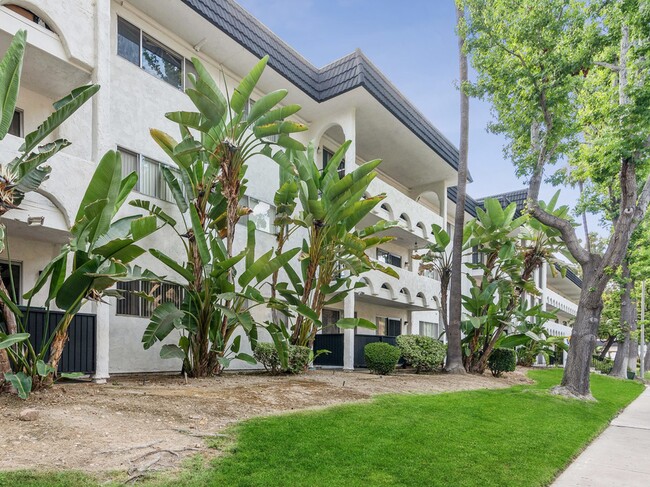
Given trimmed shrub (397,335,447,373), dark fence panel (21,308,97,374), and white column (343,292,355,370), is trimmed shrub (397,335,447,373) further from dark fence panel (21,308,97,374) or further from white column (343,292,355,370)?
dark fence panel (21,308,97,374)

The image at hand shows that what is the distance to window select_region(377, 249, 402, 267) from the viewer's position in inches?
952

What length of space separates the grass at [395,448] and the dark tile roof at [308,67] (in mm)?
10765

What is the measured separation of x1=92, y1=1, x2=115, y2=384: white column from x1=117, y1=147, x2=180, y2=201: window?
5.77 ft

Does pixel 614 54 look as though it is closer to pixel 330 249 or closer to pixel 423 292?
pixel 330 249

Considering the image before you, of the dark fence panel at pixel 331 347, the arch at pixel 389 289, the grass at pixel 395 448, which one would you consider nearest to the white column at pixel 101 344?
the grass at pixel 395 448

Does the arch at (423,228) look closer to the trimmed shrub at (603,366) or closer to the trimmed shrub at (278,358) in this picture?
the trimmed shrub at (278,358)

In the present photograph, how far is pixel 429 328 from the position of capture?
93.9 ft

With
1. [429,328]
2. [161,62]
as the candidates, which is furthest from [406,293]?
[161,62]

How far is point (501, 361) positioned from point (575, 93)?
382 inches

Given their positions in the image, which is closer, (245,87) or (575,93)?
(245,87)

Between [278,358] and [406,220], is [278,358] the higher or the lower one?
the lower one

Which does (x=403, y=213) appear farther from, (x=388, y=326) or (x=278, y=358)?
(x=278, y=358)

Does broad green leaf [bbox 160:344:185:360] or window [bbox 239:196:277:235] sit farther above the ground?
window [bbox 239:196:277:235]

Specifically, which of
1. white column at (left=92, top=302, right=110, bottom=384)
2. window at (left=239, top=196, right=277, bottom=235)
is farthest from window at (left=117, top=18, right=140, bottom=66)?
white column at (left=92, top=302, right=110, bottom=384)
